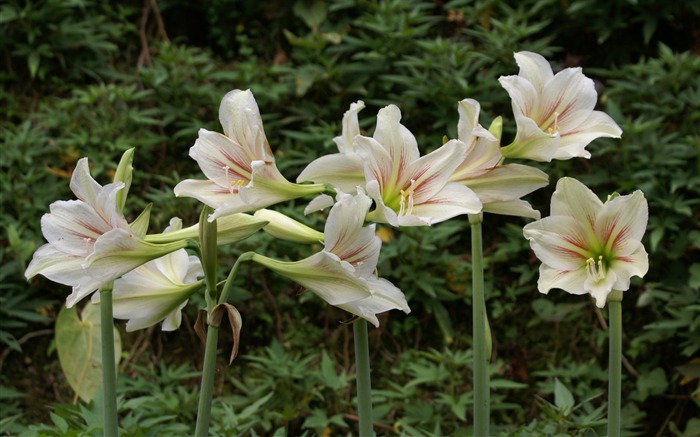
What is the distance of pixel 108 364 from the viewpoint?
182cm

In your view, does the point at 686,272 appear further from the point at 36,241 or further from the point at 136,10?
the point at 136,10

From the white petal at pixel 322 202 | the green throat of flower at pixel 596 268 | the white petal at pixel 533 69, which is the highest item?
the white petal at pixel 533 69

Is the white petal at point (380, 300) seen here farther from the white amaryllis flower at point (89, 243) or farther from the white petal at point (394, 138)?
the white amaryllis flower at point (89, 243)

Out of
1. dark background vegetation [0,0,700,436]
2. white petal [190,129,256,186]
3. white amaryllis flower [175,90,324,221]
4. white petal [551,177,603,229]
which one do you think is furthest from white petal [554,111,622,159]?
dark background vegetation [0,0,700,436]

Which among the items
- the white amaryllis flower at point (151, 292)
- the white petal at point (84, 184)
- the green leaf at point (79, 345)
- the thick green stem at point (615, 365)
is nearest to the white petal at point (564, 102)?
the thick green stem at point (615, 365)

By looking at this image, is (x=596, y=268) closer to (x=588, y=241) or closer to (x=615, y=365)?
(x=588, y=241)

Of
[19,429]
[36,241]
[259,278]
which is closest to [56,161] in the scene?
[36,241]

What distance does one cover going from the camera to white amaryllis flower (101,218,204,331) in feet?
6.01

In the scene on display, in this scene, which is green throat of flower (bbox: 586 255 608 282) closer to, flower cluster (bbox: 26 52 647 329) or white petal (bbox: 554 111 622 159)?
flower cluster (bbox: 26 52 647 329)

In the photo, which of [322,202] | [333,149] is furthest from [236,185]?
[333,149]

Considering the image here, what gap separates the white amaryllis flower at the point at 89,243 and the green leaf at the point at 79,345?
183 centimetres

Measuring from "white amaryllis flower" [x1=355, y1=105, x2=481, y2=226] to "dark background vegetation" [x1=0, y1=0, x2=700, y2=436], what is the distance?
5.57 ft

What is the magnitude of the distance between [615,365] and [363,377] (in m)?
0.49

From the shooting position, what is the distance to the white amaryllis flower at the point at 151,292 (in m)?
1.83
